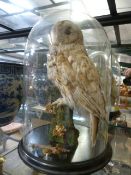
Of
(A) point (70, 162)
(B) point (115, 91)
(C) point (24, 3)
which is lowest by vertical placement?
(A) point (70, 162)

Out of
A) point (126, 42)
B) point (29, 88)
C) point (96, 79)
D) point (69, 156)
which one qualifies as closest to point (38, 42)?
point (29, 88)

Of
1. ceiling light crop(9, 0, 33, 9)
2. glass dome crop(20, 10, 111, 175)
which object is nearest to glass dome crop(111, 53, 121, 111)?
glass dome crop(20, 10, 111, 175)

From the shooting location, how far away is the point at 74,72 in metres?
0.45

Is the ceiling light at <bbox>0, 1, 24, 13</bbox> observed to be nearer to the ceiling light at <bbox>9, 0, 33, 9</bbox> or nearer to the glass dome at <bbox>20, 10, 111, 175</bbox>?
the ceiling light at <bbox>9, 0, 33, 9</bbox>

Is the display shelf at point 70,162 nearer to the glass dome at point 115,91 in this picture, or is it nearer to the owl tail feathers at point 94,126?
the owl tail feathers at point 94,126

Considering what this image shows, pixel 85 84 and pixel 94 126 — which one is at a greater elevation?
pixel 85 84

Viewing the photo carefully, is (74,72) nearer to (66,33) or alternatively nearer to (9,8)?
(66,33)

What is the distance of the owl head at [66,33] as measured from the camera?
46 centimetres

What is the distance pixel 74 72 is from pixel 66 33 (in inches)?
4.2

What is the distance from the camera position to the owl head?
18.2 inches

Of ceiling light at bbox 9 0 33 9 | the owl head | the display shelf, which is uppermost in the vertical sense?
ceiling light at bbox 9 0 33 9

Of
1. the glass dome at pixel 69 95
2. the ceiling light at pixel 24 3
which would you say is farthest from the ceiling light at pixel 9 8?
the glass dome at pixel 69 95

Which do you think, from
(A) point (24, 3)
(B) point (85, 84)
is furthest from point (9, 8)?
(B) point (85, 84)

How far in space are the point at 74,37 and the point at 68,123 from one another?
0.24 metres
